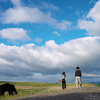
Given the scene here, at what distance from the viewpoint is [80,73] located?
1702 centimetres

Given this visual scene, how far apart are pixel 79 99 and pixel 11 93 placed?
9.94m

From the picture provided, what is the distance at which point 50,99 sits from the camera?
35.2 feet

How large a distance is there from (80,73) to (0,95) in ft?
34.4

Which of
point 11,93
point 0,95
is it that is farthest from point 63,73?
point 0,95

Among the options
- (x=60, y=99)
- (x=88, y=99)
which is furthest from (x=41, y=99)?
(x=88, y=99)

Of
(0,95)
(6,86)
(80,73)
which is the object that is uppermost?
(80,73)

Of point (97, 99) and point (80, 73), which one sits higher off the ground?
point (80, 73)

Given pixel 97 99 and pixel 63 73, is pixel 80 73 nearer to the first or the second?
pixel 63 73

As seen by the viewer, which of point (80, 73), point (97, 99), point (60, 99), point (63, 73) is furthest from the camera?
point (63, 73)

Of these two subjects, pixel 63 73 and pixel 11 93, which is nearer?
pixel 11 93

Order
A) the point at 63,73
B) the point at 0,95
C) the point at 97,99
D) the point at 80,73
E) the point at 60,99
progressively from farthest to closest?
the point at 63,73
the point at 80,73
the point at 0,95
the point at 60,99
the point at 97,99

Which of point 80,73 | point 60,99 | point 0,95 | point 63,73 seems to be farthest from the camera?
point 63,73

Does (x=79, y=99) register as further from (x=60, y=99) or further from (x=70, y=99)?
(x=60, y=99)

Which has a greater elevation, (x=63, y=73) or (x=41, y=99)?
(x=63, y=73)
